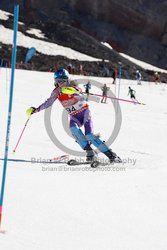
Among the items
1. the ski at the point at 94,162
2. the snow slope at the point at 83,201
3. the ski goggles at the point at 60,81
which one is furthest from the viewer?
the ski goggles at the point at 60,81

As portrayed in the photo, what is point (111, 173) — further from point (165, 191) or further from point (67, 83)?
point (67, 83)

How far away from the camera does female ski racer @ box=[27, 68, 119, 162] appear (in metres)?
7.79

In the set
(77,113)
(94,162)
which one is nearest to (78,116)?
(77,113)

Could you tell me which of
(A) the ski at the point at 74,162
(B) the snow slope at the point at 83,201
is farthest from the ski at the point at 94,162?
(B) the snow slope at the point at 83,201

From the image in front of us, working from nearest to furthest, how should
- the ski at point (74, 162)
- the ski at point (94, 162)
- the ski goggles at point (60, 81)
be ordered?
1. the ski at point (94, 162)
2. the ski at point (74, 162)
3. the ski goggles at point (60, 81)

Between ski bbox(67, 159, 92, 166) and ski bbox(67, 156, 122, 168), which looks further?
ski bbox(67, 159, 92, 166)

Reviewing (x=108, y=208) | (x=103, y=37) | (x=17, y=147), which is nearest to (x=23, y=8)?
(x=103, y=37)

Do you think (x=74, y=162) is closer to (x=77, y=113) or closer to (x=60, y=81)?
(x=77, y=113)

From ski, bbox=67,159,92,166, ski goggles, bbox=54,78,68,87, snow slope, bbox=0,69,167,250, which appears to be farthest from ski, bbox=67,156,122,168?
ski goggles, bbox=54,78,68,87

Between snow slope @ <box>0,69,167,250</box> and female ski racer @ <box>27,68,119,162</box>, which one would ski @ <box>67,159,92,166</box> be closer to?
female ski racer @ <box>27,68,119,162</box>

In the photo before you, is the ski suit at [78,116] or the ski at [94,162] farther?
the ski suit at [78,116]

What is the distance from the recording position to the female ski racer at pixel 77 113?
7.79m

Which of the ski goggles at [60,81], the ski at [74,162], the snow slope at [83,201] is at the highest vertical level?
the ski goggles at [60,81]

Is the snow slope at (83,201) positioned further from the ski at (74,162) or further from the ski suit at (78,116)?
the ski suit at (78,116)
